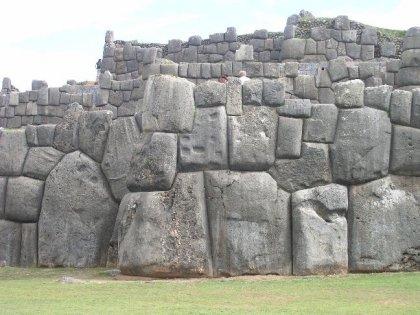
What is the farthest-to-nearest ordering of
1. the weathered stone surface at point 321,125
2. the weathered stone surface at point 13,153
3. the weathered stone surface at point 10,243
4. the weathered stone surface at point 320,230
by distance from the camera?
the weathered stone surface at point 13,153 < the weathered stone surface at point 10,243 < the weathered stone surface at point 321,125 < the weathered stone surface at point 320,230

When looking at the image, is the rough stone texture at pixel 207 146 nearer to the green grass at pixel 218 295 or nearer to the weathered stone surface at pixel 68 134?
A: the green grass at pixel 218 295

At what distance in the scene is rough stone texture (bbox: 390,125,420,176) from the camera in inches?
494

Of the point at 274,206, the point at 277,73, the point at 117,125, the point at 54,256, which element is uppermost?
the point at 277,73

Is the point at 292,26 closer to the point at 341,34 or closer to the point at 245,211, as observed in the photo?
the point at 341,34

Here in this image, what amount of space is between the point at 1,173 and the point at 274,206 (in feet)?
16.2

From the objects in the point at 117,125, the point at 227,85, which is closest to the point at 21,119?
the point at 117,125

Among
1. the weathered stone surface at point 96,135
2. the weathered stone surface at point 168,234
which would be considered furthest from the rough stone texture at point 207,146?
the weathered stone surface at point 96,135

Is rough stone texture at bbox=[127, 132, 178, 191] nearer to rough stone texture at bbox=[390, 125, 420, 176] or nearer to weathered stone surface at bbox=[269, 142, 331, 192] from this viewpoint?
weathered stone surface at bbox=[269, 142, 331, 192]

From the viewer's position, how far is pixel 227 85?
40.8 feet

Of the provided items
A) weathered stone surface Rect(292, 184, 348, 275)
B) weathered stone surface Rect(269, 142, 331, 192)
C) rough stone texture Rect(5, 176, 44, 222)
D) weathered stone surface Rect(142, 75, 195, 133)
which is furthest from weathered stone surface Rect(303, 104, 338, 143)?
rough stone texture Rect(5, 176, 44, 222)

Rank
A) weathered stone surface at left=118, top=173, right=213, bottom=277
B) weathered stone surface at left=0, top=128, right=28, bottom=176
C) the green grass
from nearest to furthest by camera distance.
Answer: the green grass < weathered stone surface at left=118, top=173, right=213, bottom=277 < weathered stone surface at left=0, top=128, right=28, bottom=176

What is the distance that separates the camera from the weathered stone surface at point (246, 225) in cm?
1209

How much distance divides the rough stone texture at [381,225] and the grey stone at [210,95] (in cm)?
228

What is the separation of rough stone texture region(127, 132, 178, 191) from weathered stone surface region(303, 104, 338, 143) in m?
1.90
